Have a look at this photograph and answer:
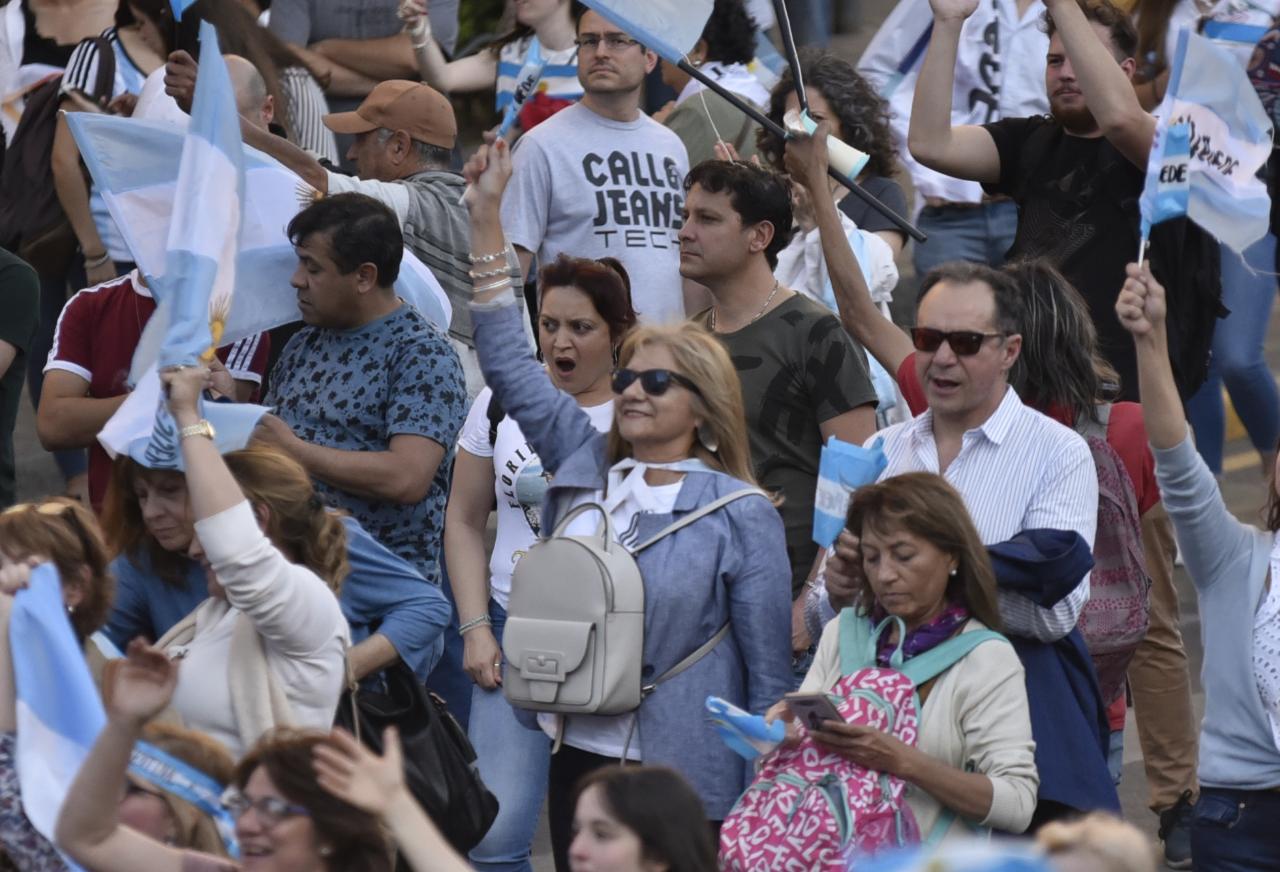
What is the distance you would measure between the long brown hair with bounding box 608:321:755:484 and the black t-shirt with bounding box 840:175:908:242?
251cm

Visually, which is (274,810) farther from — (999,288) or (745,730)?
(999,288)

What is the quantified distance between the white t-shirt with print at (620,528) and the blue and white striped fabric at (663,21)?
1.34 metres

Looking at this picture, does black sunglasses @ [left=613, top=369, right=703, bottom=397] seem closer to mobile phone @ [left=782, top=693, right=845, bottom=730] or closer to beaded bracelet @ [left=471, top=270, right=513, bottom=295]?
beaded bracelet @ [left=471, top=270, right=513, bottom=295]

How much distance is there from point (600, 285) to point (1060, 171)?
4.53 feet

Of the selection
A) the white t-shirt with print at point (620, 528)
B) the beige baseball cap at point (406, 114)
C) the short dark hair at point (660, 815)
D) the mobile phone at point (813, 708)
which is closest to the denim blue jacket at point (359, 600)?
the white t-shirt with print at point (620, 528)

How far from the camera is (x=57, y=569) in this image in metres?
4.72

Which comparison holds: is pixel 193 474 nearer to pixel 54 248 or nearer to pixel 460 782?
pixel 460 782

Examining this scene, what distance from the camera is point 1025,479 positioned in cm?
497

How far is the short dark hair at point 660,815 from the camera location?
3869mm

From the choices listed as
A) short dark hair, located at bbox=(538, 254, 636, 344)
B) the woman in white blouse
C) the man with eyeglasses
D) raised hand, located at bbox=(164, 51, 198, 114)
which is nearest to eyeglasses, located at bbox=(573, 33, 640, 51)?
the man with eyeglasses

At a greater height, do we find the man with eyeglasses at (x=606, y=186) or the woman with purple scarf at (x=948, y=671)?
the woman with purple scarf at (x=948, y=671)

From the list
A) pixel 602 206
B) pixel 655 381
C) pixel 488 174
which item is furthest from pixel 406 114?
pixel 655 381

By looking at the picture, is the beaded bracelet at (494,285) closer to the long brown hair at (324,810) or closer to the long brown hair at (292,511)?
the long brown hair at (292,511)

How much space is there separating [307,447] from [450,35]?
4.69 meters
